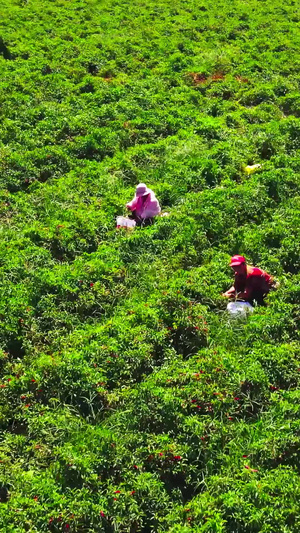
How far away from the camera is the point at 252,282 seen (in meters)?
9.20

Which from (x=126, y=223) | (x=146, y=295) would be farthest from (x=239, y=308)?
(x=126, y=223)

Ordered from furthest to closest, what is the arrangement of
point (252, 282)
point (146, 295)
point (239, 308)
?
point (146, 295) → point (252, 282) → point (239, 308)

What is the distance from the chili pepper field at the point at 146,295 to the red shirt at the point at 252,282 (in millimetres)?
299

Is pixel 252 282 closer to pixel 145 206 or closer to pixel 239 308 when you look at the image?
pixel 239 308

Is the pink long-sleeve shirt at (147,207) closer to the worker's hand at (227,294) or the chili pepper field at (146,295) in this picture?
the chili pepper field at (146,295)

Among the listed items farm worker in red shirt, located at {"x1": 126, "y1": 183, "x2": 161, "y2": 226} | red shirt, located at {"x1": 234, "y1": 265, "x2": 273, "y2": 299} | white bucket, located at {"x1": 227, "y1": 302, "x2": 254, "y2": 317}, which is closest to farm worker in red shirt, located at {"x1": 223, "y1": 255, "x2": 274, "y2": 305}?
red shirt, located at {"x1": 234, "y1": 265, "x2": 273, "y2": 299}

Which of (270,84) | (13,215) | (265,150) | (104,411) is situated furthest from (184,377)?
(270,84)

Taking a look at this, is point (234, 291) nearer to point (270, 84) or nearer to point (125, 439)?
point (125, 439)

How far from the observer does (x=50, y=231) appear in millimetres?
10734

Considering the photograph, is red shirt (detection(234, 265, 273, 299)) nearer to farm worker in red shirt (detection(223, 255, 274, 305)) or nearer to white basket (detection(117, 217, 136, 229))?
farm worker in red shirt (detection(223, 255, 274, 305))

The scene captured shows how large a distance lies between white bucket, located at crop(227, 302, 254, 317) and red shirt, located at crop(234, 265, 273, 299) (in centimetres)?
24

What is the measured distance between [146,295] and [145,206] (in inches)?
94.9

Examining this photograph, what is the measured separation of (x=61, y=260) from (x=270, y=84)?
946cm

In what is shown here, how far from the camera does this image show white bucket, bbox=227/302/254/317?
8.95 meters
